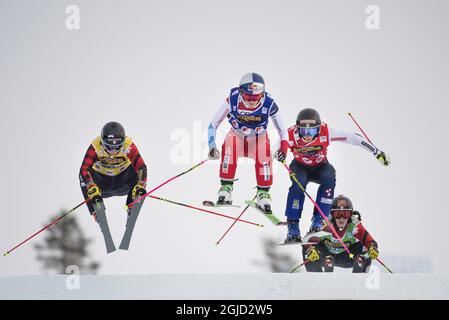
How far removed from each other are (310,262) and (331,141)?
1.96 meters

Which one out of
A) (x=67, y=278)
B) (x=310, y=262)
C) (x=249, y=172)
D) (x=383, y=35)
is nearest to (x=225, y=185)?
(x=249, y=172)

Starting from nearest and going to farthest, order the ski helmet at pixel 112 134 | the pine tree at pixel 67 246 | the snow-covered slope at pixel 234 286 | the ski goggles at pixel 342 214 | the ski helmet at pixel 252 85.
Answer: the snow-covered slope at pixel 234 286 → the ski helmet at pixel 252 85 → the ski helmet at pixel 112 134 → the ski goggles at pixel 342 214 → the pine tree at pixel 67 246

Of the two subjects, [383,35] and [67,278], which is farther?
[383,35]

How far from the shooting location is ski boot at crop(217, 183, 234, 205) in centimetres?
1594

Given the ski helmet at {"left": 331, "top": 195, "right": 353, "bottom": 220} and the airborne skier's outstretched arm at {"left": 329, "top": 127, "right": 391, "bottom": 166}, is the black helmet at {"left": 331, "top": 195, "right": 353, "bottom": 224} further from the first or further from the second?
the airborne skier's outstretched arm at {"left": 329, "top": 127, "right": 391, "bottom": 166}

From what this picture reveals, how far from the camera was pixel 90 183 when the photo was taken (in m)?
16.4

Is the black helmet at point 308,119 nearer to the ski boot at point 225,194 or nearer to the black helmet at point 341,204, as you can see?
the black helmet at point 341,204

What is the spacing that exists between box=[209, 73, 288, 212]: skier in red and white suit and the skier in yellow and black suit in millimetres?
1289

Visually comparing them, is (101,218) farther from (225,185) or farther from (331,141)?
(331,141)

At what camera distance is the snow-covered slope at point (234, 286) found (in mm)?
13641

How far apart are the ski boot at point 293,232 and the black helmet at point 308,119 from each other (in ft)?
4.91

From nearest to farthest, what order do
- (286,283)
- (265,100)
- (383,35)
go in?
(286,283) < (265,100) < (383,35)

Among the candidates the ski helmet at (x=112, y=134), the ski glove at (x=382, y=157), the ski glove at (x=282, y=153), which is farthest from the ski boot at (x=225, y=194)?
the ski glove at (x=382, y=157)
